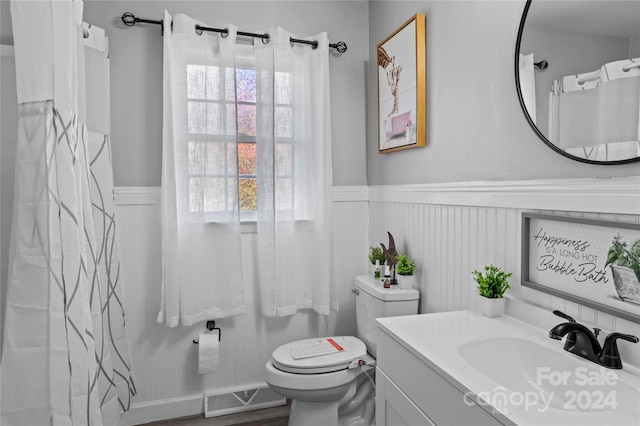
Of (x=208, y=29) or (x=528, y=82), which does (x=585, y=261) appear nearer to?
(x=528, y=82)

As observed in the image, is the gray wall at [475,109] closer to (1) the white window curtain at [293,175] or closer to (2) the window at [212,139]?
(1) the white window curtain at [293,175]

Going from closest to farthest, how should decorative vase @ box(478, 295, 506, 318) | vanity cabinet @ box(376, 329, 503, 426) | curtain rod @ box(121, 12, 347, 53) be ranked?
1. vanity cabinet @ box(376, 329, 503, 426)
2. decorative vase @ box(478, 295, 506, 318)
3. curtain rod @ box(121, 12, 347, 53)

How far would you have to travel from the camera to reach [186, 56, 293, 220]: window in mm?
2109

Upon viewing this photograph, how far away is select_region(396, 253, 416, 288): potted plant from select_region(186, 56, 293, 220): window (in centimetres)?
70

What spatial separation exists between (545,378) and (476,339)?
0.64 feet

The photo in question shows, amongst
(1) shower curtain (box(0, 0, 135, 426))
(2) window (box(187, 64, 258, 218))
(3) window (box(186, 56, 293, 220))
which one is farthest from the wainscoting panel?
(1) shower curtain (box(0, 0, 135, 426))

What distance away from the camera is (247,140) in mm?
2303

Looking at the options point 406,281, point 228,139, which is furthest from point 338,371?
point 228,139

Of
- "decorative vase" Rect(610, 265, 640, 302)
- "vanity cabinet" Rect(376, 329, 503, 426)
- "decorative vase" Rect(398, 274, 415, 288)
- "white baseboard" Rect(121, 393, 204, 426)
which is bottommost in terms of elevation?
"white baseboard" Rect(121, 393, 204, 426)

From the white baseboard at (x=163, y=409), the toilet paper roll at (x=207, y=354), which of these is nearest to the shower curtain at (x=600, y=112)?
the toilet paper roll at (x=207, y=354)

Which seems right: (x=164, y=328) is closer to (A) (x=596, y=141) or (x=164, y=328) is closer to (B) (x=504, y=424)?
(B) (x=504, y=424)

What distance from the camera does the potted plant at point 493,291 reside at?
140 cm

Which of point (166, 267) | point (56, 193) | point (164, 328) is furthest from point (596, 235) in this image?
point (164, 328)

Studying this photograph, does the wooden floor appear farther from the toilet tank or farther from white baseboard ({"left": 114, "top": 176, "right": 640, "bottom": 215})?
white baseboard ({"left": 114, "top": 176, "right": 640, "bottom": 215})
